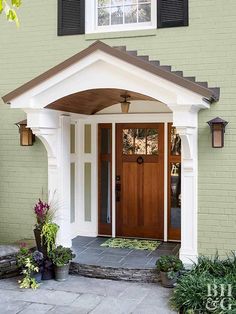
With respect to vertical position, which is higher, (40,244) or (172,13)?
(172,13)

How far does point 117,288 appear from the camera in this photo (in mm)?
6922

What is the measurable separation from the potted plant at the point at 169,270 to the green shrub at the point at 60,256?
4.84ft

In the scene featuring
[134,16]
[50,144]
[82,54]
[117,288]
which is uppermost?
[134,16]

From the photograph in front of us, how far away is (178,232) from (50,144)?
2.99 meters

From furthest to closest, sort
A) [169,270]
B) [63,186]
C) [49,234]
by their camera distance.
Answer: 1. [63,186]
2. [49,234]
3. [169,270]

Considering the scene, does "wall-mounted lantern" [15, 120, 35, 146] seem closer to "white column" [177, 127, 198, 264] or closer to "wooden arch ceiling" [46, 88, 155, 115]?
"wooden arch ceiling" [46, 88, 155, 115]

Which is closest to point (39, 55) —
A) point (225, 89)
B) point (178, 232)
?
point (225, 89)

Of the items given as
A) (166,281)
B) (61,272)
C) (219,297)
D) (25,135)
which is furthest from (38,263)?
(219,297)

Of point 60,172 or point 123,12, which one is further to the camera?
point 123,12

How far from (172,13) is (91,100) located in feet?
6.54

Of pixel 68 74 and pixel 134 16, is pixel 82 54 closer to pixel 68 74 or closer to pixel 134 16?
pixel 68 74

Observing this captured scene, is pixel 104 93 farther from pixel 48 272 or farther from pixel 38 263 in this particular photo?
pixel 48 272

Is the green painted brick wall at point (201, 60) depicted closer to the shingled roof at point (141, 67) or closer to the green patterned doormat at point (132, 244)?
the shingled roof at point (141, 67)

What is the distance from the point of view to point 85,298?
21.5ft
